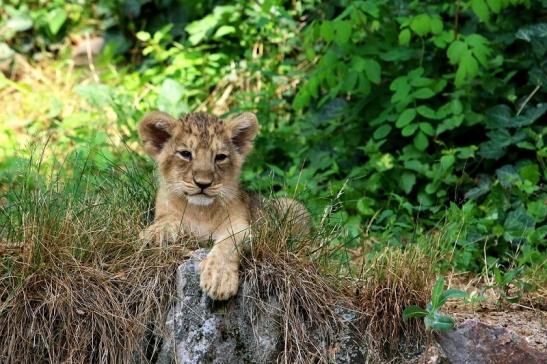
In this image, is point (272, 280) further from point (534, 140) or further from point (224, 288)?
point (534, 140)

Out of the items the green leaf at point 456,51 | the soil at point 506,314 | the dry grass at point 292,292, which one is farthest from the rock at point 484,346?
the green leaf at point 456,51

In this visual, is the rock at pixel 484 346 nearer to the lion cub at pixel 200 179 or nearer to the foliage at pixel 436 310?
the foliage at pixel 436 310

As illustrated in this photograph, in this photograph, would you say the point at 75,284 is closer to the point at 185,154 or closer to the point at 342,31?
the point at 185,154

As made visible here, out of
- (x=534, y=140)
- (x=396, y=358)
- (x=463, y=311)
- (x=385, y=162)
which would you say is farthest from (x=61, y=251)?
(x=534, y=140)

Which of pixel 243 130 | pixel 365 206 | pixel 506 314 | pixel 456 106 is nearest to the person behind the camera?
pixel 506 314

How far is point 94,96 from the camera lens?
10.0 meters

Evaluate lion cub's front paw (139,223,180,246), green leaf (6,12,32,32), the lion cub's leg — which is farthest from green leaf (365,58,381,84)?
green leaf (6,12,32,32)

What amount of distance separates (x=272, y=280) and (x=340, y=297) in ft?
1.35

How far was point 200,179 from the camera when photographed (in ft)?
19.8

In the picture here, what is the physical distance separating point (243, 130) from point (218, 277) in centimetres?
148

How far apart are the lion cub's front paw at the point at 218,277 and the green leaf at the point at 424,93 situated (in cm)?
306

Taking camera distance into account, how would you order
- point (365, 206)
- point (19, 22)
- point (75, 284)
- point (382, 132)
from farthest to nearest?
point (19, 22) → point (382, 132) → point (365, 206) → point (75, 284)

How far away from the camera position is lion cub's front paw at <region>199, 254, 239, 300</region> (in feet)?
17.7

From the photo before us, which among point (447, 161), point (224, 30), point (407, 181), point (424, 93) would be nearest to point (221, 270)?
point (447, 161)
